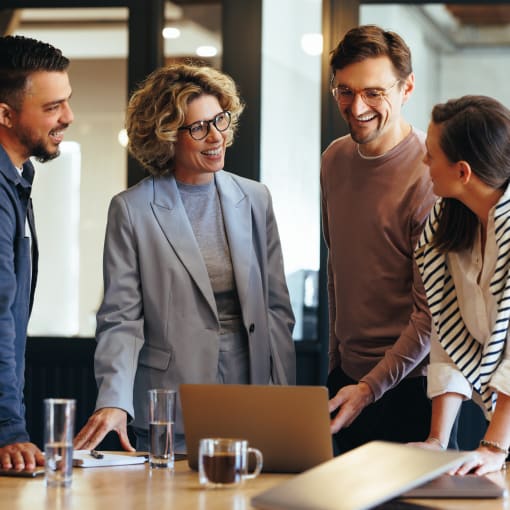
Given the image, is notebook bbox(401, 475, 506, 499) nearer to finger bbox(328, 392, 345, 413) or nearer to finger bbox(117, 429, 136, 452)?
finger bbox(328, 392, 345, 413)

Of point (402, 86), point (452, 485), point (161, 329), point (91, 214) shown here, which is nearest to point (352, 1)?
point (91, 214)

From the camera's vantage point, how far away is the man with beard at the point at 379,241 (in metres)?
2.88

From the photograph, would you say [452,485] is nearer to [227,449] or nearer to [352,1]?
[227,449]

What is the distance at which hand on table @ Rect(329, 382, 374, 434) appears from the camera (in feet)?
8.89

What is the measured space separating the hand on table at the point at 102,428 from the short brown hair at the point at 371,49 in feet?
3.71

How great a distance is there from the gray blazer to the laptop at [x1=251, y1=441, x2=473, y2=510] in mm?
1123

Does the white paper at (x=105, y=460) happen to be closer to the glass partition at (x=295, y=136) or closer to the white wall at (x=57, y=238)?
the glass partition at (x=295, y=136)

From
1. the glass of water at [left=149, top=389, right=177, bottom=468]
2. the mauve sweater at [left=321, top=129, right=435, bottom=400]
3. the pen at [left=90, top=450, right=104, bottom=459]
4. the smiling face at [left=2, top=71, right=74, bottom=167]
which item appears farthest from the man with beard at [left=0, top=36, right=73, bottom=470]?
the mauve sweater at [left=321, top=129, right=435, bottom=400]

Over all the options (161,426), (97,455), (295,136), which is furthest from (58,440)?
(295,136)

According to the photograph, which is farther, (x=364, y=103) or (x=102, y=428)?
(x=364, y=103)

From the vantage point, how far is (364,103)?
9.46 feet

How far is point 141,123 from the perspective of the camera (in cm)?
313

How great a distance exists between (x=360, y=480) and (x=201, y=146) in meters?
1.46

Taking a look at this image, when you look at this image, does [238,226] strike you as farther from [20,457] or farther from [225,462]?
[225,462]
